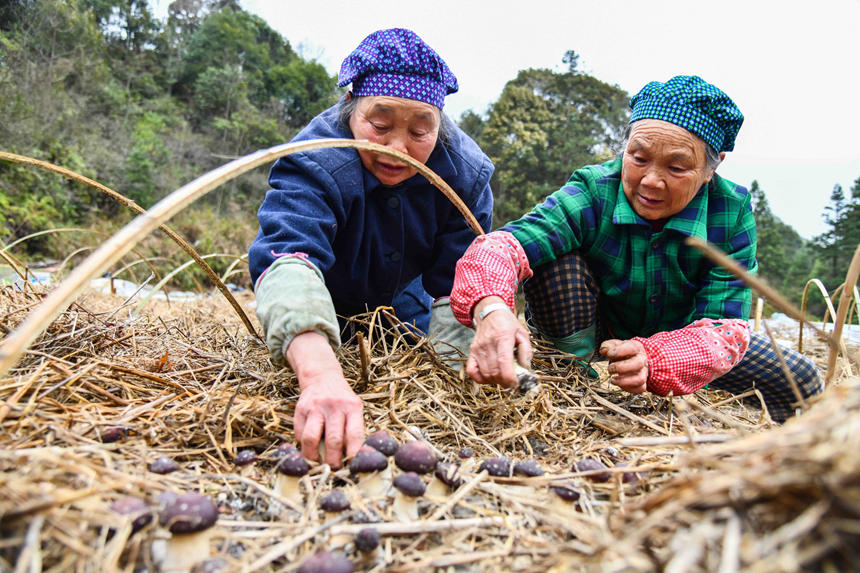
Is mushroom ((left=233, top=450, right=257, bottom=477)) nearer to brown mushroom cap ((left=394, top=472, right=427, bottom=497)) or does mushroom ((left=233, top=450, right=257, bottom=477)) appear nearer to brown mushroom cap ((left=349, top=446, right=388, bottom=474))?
brown mushroom cap ((left=349, top=446, right=388, bottom=474))

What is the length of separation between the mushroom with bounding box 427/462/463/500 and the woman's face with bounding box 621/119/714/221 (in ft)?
4.19

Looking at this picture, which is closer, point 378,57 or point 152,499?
point 152,499

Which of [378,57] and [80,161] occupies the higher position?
[80,161]

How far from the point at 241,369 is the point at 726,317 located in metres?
1.73

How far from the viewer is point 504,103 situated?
1242 cm

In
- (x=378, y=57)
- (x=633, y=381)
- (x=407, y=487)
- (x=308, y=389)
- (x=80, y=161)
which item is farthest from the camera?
(x=80, y=161)

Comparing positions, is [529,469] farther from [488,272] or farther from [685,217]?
[685,217]

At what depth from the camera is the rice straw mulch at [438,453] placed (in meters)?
0.64

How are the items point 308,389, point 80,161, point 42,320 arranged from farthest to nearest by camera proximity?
point 80,161 < point 308,389 < point 42,320

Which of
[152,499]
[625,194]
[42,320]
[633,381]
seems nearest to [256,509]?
[152,499]

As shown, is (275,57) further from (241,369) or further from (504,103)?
(241,369)

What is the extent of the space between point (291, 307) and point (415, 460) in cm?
59

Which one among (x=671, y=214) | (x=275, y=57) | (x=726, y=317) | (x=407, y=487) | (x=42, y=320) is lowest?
(x=407, y=487)

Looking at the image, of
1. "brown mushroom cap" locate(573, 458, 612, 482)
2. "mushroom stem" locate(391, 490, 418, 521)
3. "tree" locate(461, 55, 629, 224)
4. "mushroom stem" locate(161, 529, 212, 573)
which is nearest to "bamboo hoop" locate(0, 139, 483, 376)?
"mushroom stem" locate(161, 529, 212, 573)
